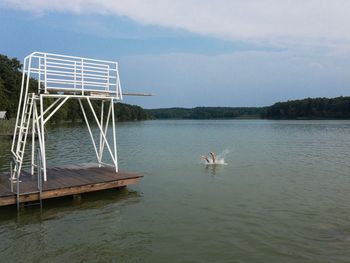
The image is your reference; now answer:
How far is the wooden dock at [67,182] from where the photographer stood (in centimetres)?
1445

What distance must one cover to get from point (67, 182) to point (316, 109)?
7069 inches

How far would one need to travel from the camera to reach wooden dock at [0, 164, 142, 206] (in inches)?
569

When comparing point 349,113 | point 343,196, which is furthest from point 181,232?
point 349,113

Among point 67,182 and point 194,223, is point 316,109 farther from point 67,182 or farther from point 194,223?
point 194,223

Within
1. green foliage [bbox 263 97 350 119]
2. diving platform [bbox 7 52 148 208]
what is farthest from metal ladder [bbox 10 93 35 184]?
green foliage [bbox 263 97 350 119]

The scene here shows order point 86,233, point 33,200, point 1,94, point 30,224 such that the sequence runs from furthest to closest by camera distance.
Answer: point 1,94
point 33,200
point 30,224
point 86,233

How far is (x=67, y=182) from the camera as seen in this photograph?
1603cm

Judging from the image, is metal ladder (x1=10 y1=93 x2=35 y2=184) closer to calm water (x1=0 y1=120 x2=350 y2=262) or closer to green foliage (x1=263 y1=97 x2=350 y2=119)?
calm water (x1=0 y1=120 x2=350 y2=262)

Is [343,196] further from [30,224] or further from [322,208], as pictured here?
[30,224]

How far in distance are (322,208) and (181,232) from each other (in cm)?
643

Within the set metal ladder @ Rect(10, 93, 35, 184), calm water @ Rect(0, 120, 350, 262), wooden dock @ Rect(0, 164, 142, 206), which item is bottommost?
calm water @ Rect(0, 120, 350, 262)

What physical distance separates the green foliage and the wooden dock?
170m

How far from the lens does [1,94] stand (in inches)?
2995

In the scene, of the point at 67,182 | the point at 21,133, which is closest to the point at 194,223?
the point at 67,182
